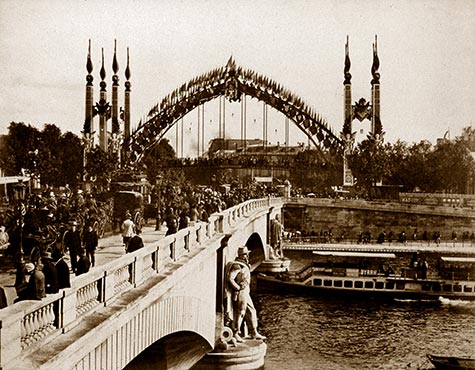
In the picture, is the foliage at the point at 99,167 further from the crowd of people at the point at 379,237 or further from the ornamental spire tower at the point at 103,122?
the crowd of people at the point at 379,237

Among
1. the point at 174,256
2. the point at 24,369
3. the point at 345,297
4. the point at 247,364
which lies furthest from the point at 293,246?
the point at 24,369

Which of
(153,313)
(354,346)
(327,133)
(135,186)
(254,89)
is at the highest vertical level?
(254,89)

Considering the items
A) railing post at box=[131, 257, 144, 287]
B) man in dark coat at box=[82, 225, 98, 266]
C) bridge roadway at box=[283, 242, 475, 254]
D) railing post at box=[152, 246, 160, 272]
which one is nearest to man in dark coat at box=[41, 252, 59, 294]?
railing post at box=[131, 257, 144, 287]

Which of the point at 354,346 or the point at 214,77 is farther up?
the point at 214,77

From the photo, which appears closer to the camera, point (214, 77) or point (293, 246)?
point (293, 246)

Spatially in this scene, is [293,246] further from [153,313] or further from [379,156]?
[153,313]

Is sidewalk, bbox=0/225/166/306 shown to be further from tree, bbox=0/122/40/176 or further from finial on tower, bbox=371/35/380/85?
finial on tower, bbox=371/35/380/85

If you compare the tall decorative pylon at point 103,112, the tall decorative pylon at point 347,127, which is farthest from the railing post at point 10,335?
the tall decorative pylon at point 347,127

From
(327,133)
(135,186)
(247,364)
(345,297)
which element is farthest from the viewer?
(327,133)

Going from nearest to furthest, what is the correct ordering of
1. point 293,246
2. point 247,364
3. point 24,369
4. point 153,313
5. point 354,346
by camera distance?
point 24,369
point 153,313
point 247,364
point 354,346
point 293,246
